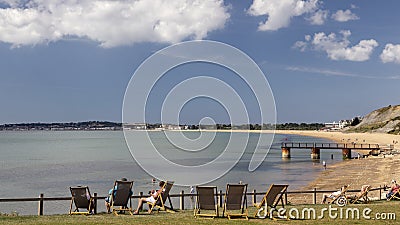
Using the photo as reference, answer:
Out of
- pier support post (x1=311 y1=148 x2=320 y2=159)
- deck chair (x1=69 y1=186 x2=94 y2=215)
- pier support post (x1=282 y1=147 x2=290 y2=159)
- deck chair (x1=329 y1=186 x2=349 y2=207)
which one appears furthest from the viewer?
pier support post (x1=282 y1=147 x2=290 y2=159)

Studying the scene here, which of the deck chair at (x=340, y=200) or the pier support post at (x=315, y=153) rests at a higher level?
the deck chair at (x=340, y=200)

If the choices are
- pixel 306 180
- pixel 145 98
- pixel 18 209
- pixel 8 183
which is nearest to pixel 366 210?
pixel 145 98

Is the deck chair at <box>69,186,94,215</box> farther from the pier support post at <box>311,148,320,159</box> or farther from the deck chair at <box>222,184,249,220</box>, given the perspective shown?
the pier support post at <box>311,148,320,159</box>

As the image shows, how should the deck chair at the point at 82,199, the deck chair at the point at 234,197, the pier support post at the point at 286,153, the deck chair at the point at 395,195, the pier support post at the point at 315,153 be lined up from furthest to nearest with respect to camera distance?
1. the pier support post at the point at 286,153
2. the pier support post at the point at 315,153
3. the deck chair at the point at 395,195
4. the deck chair at the point at 82,199
5. the deck chair at the point at 234,197

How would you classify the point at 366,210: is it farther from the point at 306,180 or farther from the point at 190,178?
the point at 190,178

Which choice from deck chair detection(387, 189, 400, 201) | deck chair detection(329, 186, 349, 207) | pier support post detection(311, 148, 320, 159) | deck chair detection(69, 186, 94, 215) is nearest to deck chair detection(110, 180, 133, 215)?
deck chair detection(69, 186, 94, 215)

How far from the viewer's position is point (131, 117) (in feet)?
44.7

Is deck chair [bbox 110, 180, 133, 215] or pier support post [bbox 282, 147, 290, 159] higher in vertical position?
deck chair [bbox 110, 180, 133, 215]

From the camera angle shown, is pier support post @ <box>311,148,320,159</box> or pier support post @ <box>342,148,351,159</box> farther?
pier support post @ <box>311,148,320,159</box>

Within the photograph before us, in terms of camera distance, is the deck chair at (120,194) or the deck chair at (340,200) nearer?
the deck chair at (120,194)

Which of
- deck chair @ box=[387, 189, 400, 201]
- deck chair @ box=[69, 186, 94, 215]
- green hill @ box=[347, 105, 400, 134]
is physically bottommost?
deck chair @ box=[387, 189, 400, 201]

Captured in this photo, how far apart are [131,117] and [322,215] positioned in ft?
19.3

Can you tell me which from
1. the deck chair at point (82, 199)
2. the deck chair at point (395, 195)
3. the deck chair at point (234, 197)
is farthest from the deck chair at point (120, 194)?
the deck chair at point (395, 195)

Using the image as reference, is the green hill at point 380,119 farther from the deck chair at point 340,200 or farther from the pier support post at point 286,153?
the deck chair at point 340,200
